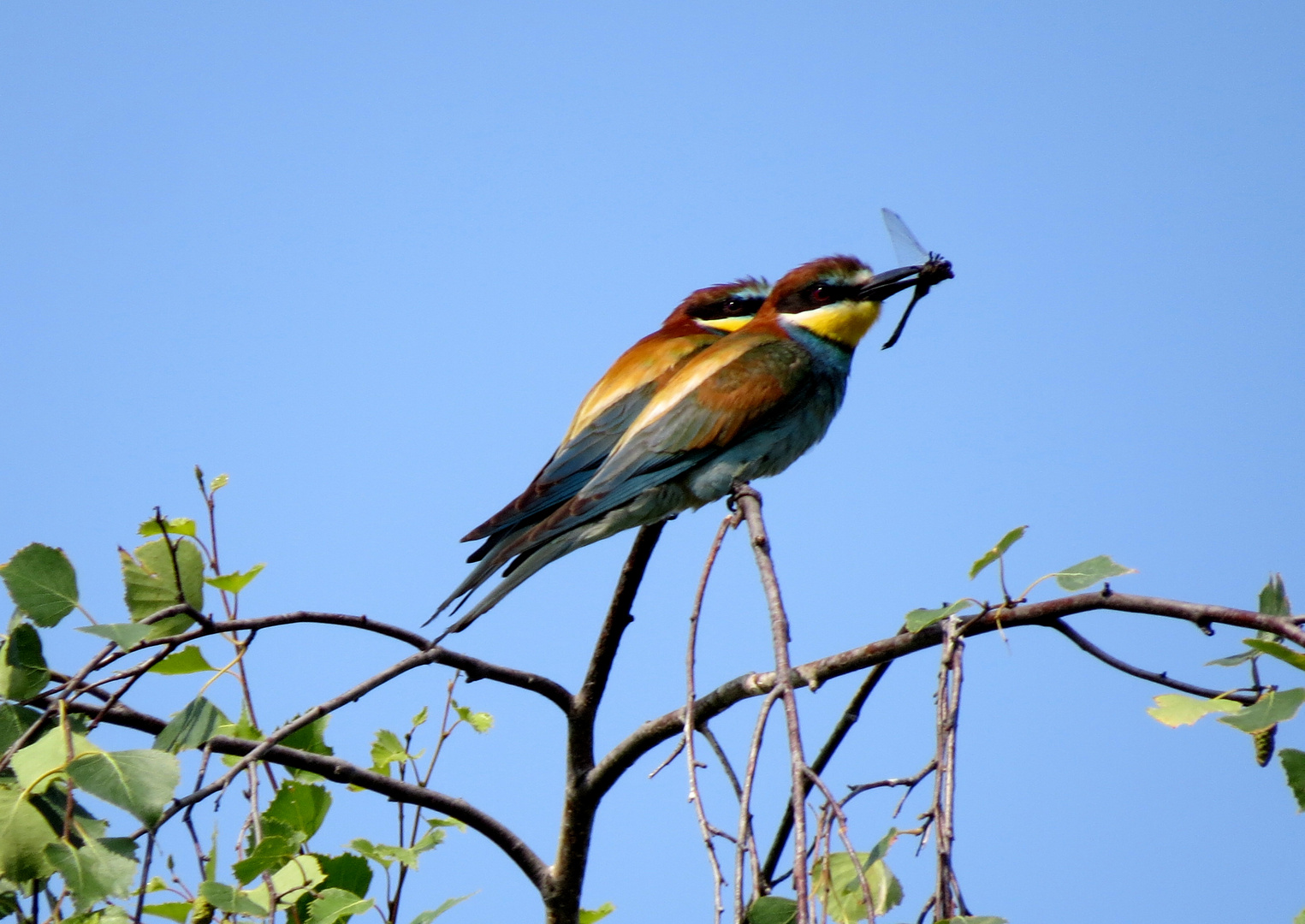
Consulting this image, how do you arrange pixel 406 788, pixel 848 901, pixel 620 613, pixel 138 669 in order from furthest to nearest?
1. pixel 620 613
2. pixel 406 788
3. pixel 138 669
4. pixel 848 901

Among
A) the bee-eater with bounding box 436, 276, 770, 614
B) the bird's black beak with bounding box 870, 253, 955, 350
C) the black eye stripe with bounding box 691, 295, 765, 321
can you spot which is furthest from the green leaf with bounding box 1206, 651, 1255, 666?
the black eye stripe with bounding box 691, 295, 765, 321

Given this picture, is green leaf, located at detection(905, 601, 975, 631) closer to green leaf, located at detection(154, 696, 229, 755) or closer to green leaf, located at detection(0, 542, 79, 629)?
green leaf, located at detection(154, 696, 229, 755)

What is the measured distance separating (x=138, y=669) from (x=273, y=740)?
0.19 metres

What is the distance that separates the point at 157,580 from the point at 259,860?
0.40 meters

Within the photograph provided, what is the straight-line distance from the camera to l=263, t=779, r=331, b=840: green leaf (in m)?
1.84

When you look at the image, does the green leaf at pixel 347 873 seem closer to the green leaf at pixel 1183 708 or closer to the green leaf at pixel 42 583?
the green leaf at pixel 42 583

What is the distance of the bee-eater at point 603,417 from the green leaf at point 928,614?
1.21 meters

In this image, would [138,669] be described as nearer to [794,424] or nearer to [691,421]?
[691,421]

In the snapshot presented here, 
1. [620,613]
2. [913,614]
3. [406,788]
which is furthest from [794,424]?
[913,614]

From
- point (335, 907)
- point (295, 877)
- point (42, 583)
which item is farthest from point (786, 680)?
point (42, 583)

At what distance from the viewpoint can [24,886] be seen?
1528mm

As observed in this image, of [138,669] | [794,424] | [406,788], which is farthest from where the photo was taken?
[794,424]

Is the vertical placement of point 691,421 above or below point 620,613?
above

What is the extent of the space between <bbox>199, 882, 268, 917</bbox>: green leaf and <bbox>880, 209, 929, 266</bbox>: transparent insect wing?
2564mm
